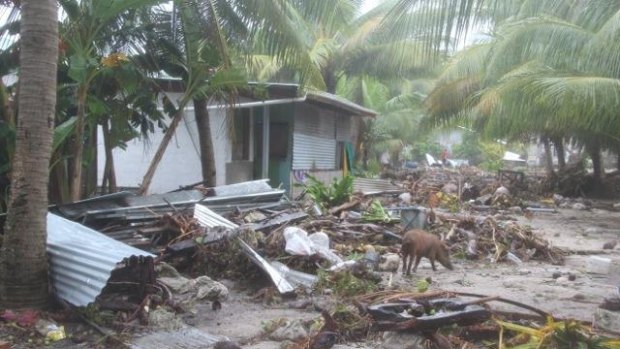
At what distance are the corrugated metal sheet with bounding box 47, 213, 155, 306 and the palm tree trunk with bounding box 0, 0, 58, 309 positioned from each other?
23cm

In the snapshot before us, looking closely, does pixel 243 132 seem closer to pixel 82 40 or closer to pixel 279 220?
pixel 279 220

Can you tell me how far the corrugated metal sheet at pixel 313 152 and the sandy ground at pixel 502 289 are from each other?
289 inches

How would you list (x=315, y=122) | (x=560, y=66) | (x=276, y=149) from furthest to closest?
(x=315, y=122) < (x=276, y=149) < (x=560, y=66)

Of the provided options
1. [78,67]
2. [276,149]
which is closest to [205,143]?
[276,149]

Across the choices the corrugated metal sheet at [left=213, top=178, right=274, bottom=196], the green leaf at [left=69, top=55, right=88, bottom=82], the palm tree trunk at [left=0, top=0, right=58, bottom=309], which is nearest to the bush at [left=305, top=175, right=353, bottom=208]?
the corrugated metal sheet at [left=213, top=178, right=274, bottom=196]

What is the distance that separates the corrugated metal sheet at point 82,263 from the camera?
15.9 ft

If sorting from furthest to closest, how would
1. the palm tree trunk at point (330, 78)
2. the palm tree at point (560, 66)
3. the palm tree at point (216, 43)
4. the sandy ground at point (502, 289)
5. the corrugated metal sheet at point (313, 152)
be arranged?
the palm tree trunk at point (330, 78)
the corrugated metal sheet at point (313, 152)
the palm tree at point (560, 66)
the palm tree at point (216, 43)
the sandy ground at point (502, 289)

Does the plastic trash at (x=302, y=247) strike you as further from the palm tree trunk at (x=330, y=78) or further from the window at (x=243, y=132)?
the palm tree trunk at (x=330, y=78)

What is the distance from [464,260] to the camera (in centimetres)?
876

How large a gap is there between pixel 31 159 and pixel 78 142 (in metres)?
2.82

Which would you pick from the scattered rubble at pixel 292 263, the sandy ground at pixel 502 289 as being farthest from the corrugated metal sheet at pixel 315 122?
the sandy ground at pixel 502 289

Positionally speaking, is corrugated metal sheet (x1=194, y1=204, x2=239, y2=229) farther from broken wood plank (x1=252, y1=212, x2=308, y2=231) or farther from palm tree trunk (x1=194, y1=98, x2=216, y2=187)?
palm tree trunk (x1=194, y1=98, x2=216, y2=187)

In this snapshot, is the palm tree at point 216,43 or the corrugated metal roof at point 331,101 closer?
the palm tree at point 216,43

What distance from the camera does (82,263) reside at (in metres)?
5.04
